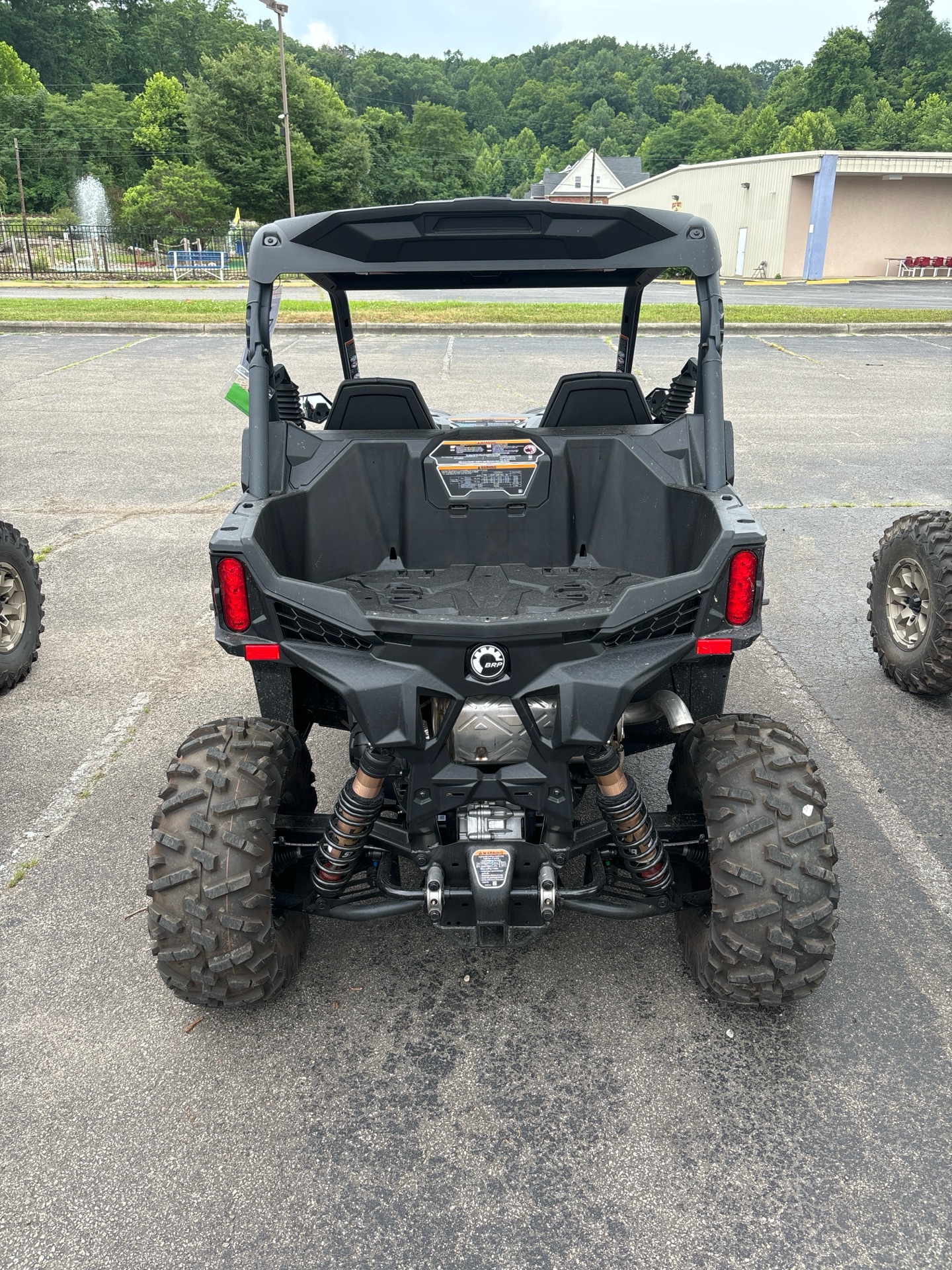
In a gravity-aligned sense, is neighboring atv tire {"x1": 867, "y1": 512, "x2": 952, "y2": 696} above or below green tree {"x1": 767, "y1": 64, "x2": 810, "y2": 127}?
below

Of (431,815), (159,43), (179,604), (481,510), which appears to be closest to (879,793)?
(481,510)

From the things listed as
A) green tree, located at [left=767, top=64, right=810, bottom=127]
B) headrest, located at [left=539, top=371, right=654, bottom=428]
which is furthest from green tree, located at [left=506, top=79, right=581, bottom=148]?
headrest, located at [left=539, top=371, right=654, bottom=428]

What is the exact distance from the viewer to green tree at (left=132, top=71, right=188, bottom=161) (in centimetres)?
6612

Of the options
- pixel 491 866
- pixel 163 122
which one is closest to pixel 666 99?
pixel 163 122

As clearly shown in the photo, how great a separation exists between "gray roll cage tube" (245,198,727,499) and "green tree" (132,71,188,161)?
67160 millimetres

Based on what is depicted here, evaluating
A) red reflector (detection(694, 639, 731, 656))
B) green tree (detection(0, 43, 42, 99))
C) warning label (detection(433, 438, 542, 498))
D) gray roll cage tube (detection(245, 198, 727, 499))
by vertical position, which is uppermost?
green tree (detection(0, 43, 42, 99))

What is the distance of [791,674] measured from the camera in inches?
206

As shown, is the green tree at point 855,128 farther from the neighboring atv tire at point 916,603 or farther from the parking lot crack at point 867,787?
the parking lot crack at point 867,787

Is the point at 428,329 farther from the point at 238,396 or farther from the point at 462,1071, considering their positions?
the point at 462,1071

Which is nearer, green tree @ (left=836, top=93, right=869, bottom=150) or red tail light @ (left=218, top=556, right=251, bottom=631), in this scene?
red tail light @ (left=218, top=556, right=251, bottom=631)

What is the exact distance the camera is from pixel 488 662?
2.62 m

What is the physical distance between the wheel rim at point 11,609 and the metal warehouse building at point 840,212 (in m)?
38.8

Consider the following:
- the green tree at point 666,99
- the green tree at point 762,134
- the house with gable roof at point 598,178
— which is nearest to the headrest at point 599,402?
the green tree at point 762,134

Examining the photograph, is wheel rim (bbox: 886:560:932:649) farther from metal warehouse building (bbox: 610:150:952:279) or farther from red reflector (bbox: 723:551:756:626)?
metal warehouse building (bbox: 610:150:952:279)
